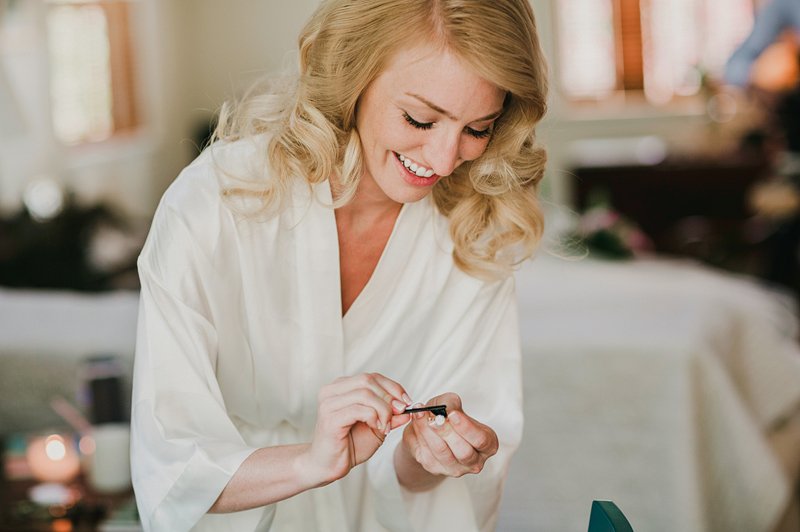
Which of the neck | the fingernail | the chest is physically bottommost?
the fingernail

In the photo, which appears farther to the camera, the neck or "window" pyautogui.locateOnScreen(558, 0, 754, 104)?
"window" pyautogui.locateOnScreen(558, 0, 754, 104)

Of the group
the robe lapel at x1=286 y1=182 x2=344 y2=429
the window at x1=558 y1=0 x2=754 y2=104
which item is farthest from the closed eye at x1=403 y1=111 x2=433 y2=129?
the window at x1=558 y1=0 x2=754 y2=104

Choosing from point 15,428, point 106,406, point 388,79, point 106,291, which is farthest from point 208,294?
point 106,291

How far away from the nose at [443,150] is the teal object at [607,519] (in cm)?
42

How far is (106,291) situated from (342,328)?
9.60ft

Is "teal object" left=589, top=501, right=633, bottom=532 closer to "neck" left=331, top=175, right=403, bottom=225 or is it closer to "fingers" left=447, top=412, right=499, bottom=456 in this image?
"fingers" left=447, top=412, right=499, bottom=456

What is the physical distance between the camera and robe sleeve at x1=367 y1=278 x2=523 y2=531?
144cm

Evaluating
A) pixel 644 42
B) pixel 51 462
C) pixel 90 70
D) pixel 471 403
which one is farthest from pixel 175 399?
pixel 644 42

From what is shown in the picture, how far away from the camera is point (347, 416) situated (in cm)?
114

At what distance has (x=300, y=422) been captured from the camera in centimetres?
147

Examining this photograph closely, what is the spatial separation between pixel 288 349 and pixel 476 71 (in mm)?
479

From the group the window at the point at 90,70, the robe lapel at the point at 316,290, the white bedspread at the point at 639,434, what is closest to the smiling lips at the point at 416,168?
the robe lapel at the point at 316,290

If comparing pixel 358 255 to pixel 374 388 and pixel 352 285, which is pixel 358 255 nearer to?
pixel 352 285

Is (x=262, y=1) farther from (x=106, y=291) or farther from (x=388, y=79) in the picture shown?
(x=388, y=79)
